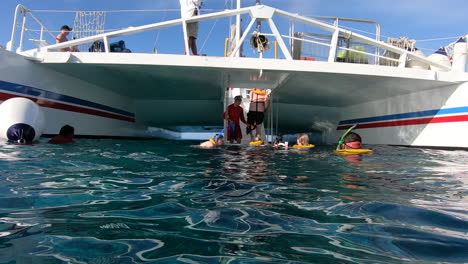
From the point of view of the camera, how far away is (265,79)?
8.73m

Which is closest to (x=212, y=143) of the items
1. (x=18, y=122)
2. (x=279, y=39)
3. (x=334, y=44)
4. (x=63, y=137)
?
(x=279, y=39)

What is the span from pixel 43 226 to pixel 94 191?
738mm

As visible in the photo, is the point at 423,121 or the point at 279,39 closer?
the point at 279,39

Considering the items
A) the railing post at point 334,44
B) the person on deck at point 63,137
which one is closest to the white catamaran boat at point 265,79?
the railing post at point 334,44

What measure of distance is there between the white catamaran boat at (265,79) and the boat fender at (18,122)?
40.4 inches

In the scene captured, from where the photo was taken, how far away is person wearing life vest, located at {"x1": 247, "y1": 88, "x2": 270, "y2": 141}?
9805 millimetres

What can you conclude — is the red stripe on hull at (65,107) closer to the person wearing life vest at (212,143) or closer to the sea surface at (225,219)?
the person wearing life vest at (212,143)

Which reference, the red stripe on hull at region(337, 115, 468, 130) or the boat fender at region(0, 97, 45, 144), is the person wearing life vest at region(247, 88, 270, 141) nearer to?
the red stripe on hull at region(337, 115, 468, 130)

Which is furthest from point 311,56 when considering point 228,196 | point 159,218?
point 159,218

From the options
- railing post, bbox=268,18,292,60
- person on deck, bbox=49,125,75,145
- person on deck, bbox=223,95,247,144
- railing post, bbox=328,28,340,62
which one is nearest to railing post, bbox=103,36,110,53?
person on deck, bbox=49,125,75,145

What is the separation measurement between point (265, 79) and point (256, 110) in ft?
4.43

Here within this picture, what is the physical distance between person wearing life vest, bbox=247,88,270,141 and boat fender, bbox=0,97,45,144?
5.86 meters

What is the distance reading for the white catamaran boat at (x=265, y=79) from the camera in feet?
21.0

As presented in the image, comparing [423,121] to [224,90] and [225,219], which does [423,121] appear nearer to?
[224,90]
